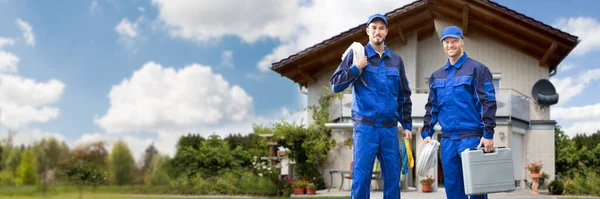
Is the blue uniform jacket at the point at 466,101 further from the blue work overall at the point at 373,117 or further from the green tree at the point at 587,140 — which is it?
the green tree at the point at 587,140

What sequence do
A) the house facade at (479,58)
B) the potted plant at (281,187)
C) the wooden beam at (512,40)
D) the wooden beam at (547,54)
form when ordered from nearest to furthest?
the potted plant at (281,187) < the house facade at (479,58) < the wooden beam at (547,54) < the wooden beam at (512,40)

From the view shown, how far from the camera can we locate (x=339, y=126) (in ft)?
57.5

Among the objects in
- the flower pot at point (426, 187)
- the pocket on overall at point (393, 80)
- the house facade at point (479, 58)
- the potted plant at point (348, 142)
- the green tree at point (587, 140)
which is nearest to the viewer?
the pocket on overall at point (393, 80)

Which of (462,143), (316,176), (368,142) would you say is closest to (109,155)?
(368,142)

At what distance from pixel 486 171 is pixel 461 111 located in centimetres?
58

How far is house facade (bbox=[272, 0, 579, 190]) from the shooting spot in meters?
18.0

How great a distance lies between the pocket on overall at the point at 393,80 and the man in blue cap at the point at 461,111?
531 millimetres

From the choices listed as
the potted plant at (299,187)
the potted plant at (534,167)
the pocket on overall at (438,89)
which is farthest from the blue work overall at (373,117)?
the potted plant at (534,167)

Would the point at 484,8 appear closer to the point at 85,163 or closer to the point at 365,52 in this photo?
the point at 365,52

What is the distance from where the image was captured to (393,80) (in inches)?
214

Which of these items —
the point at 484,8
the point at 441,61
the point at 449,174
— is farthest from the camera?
the point at 441,61

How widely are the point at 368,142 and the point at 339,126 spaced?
1229 centimetres

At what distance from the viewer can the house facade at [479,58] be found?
18.0m

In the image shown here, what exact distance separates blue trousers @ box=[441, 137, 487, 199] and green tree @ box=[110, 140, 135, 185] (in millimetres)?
3672
